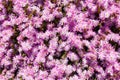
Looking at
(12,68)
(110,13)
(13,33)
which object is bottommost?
(12,68)

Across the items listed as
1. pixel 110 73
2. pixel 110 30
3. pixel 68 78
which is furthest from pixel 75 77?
pixel 110 30

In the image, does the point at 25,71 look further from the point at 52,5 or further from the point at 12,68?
the point at 52,5

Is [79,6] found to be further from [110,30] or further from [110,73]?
[110,73]

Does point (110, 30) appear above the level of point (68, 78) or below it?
above

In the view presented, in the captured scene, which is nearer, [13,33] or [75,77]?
[75,77]

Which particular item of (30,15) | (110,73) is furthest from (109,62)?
(30,15)

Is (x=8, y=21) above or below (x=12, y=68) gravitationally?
above
